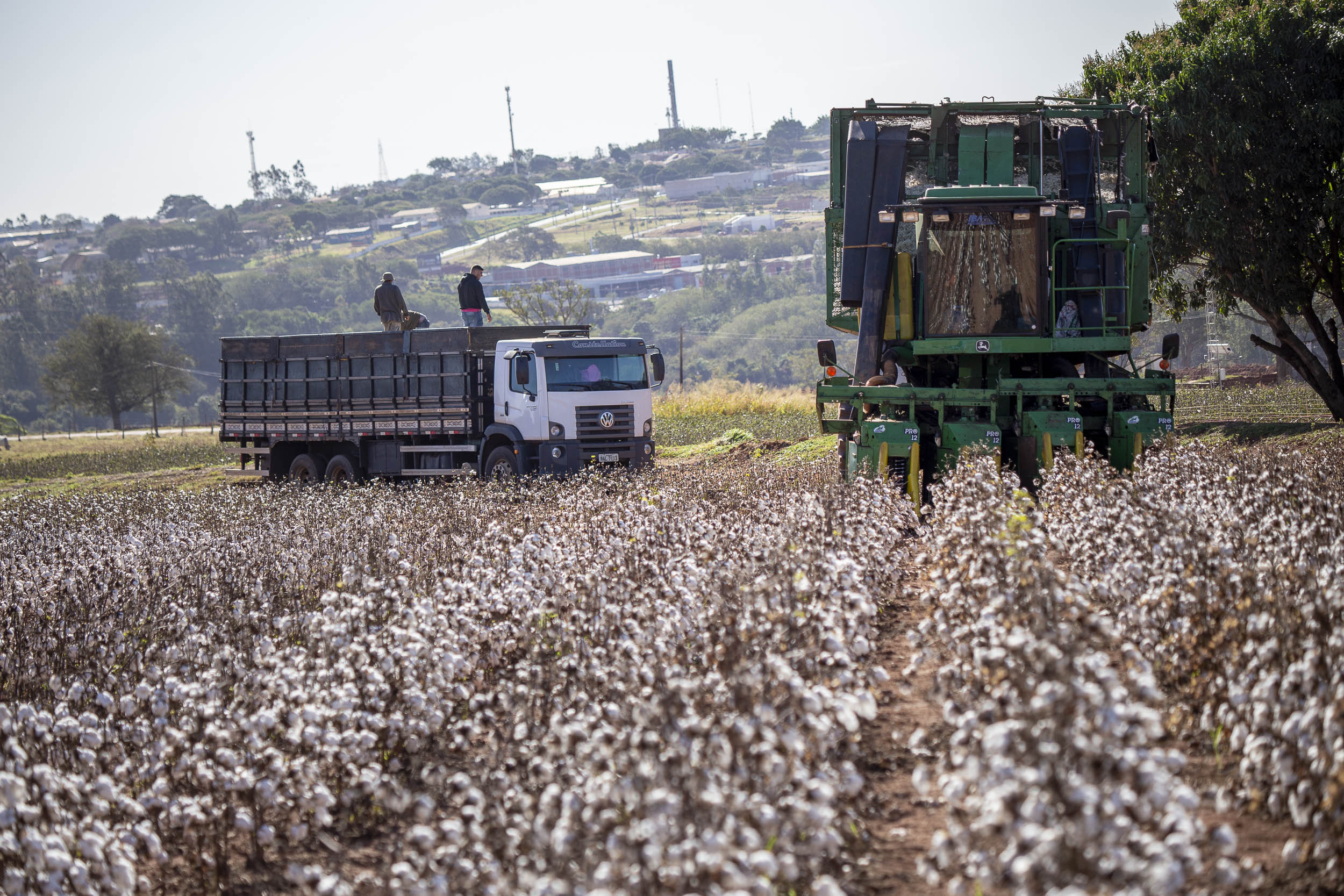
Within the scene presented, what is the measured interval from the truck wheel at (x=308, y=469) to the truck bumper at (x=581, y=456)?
639cm

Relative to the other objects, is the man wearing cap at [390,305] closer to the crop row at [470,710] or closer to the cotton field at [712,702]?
the crop row at [470,710]

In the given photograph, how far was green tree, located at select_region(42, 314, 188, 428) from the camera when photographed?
73.9m

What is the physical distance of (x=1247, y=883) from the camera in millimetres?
4215

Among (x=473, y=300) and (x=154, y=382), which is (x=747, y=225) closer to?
(x=154, y=382)

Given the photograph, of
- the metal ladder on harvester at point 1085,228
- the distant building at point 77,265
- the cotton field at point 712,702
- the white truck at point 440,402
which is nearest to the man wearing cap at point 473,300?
the white truck at point 440,402

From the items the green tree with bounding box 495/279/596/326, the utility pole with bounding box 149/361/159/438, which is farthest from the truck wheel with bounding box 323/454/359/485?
the utility pole with bounding box 149/361/159/438

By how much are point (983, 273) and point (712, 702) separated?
958 cm

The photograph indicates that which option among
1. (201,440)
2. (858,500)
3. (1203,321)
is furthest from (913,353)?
(1203,321)

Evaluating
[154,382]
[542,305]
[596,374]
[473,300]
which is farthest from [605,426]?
[154,382]

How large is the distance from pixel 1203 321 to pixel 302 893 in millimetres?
80701

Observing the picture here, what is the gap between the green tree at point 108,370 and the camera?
73938 millimetres

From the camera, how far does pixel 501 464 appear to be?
1975 cm

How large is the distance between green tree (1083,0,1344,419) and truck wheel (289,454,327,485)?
1686 centimetres

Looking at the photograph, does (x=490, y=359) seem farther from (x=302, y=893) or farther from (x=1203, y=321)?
(x=1203, y=321)
